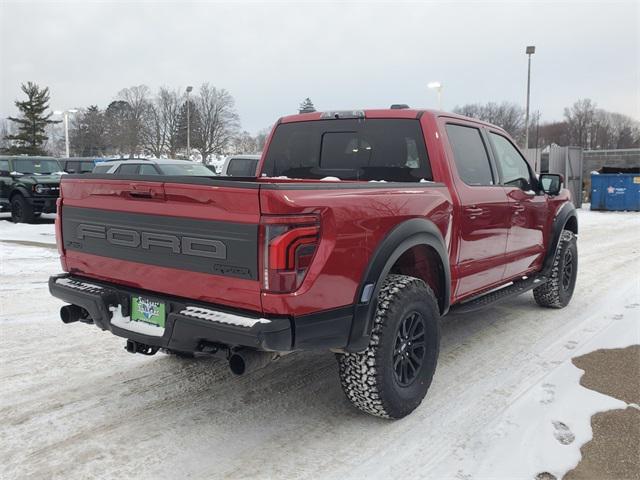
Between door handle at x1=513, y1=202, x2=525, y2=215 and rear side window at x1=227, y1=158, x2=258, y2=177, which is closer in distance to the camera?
door handle at x1=513, y1=202, x2=525, y2=215

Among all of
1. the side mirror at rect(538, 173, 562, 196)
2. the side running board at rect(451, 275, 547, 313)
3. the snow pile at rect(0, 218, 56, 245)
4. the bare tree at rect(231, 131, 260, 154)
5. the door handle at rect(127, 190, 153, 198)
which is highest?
the bare tree at rect(231, 131, 260, 154)

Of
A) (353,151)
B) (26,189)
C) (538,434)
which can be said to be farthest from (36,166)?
(538,434)

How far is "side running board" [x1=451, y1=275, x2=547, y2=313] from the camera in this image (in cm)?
431

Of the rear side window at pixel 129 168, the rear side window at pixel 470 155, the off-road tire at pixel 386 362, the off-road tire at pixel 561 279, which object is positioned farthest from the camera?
the rear side window at pixel 129 168

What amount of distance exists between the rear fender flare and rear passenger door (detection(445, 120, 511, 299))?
69 centimetres

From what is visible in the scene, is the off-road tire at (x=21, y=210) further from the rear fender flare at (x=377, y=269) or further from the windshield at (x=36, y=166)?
the rear fender flare at (x=377, y=269)

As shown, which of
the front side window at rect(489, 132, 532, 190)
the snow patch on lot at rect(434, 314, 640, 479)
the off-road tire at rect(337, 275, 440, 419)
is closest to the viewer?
the snow patch on lot at rect(434, 314, 640, 479)

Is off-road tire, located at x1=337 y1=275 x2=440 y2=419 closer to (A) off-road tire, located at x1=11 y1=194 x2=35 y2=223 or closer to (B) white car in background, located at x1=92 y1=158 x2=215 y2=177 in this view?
(B) white car in background, located at x1=92 y1=158 x2=215 y2=177

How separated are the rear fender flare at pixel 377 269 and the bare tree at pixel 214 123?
7203 centimetres

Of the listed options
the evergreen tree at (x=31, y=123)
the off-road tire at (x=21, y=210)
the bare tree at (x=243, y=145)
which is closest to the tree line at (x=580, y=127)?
the bare tree at (x=243, y=145)

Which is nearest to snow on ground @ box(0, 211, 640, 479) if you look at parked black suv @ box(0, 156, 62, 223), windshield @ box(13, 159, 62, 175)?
parked black suv @ box(0, 156, 62, 223)

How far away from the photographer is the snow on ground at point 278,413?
2891 millimetres

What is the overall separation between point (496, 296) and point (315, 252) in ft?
8.34

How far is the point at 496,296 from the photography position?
468cm
